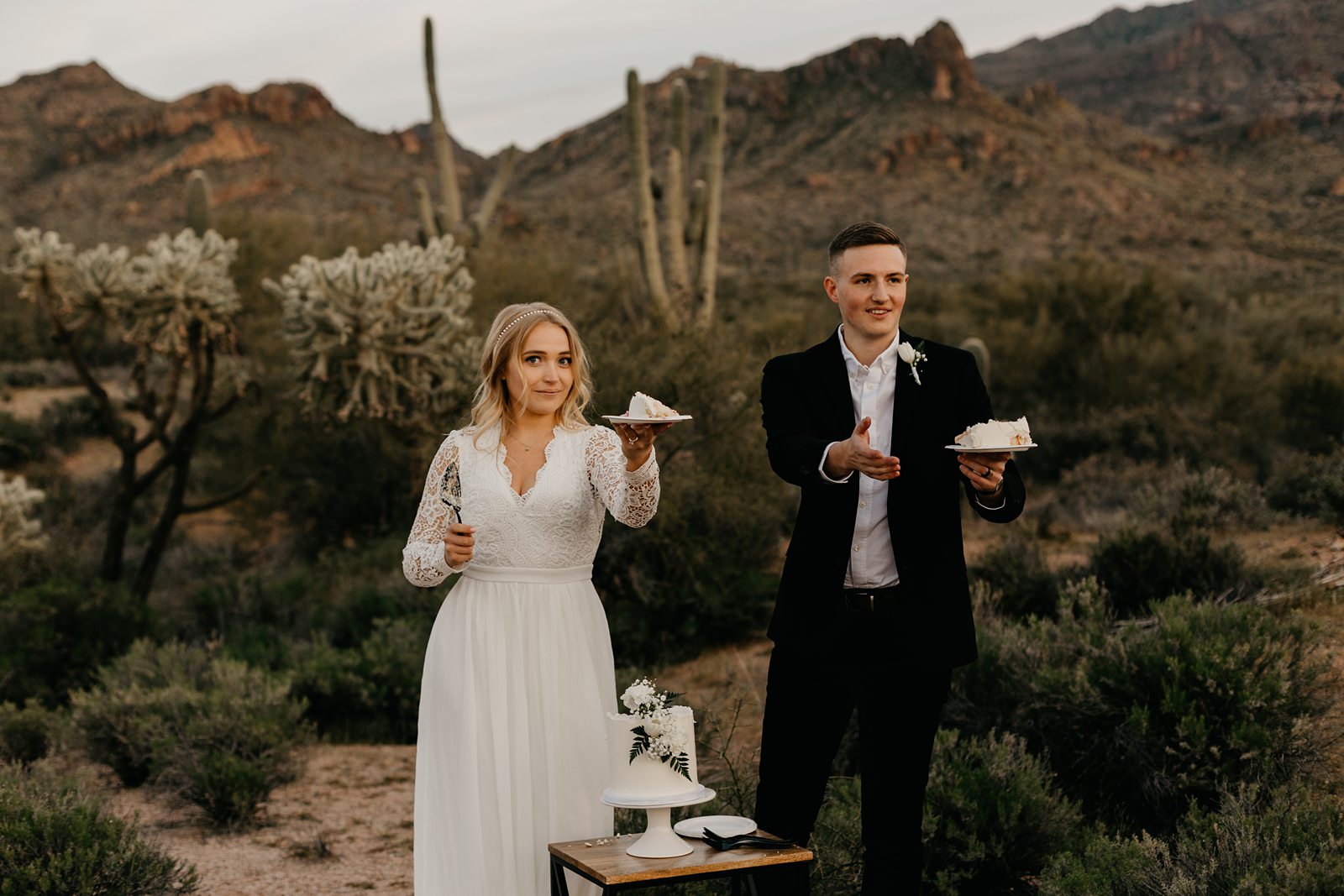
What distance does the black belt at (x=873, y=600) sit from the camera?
3377 mm

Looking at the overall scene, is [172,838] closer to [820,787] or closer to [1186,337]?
[820,787]

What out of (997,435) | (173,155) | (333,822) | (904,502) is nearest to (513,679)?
(904,502)

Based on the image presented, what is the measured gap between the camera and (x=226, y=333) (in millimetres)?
12680

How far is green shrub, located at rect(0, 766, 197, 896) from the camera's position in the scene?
4.99 metres

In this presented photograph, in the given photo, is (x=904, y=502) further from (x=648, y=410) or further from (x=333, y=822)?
(x=333, y=822)

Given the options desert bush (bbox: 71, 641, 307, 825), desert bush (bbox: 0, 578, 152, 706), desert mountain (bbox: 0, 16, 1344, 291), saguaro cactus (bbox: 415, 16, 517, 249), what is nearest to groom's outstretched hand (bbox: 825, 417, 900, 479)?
desert bush (bbox: 71, 641, 307, 825)

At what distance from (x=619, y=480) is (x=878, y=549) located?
2.77 feet

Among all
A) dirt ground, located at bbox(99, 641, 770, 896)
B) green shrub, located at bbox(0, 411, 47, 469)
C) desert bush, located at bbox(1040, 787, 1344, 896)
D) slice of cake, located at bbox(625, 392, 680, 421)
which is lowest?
dirt ground, located at bbox(99, 641, 770, 896)

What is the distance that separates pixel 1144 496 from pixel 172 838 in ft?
27.6

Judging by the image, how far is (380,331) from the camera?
11.0 m

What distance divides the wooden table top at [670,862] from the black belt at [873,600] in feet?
2.10

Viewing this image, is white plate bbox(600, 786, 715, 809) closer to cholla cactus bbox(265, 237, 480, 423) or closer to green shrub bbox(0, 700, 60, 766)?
green shrub bbox(0, 700, 60, 766)

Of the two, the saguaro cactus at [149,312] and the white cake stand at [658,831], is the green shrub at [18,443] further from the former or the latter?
the white cake stand at [658,831]

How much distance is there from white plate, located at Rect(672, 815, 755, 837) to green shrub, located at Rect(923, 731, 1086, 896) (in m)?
1.74
